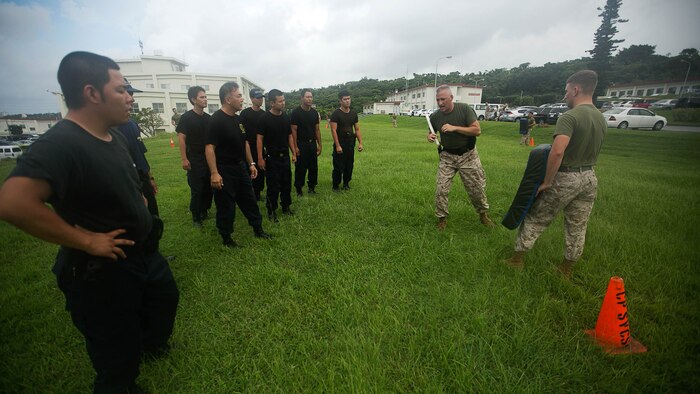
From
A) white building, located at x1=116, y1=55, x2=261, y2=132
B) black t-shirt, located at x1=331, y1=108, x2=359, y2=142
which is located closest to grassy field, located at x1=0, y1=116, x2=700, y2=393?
black t-shirt, located at x1=331, y1=108, x2=359, y2=142

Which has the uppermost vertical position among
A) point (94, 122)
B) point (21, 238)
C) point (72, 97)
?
point (72, 97)

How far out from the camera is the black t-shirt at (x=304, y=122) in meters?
5.66

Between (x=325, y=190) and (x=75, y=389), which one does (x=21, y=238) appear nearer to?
(x=75, y=389)

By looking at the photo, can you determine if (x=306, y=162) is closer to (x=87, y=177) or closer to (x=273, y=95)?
(x=273, y=95)

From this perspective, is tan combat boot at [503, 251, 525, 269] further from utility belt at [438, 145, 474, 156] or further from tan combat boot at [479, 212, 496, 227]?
utility belt at [438, 145, 474, 156]

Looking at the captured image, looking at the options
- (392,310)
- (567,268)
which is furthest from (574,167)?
(392,310)

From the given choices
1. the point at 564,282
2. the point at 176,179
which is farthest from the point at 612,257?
the point at 176,179

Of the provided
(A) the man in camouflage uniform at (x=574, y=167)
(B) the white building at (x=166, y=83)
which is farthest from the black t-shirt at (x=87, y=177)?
(B) the white building at (x=166, y=83)

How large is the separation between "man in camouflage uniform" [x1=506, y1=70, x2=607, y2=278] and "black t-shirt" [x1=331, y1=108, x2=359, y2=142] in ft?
12.5

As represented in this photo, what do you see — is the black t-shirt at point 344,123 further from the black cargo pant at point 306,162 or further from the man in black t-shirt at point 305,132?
the black cargo pant at point 306,162

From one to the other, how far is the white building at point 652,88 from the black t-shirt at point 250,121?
6707 centimetres

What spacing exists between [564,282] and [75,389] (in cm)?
420

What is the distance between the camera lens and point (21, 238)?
15.7 feet

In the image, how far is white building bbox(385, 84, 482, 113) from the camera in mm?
55938
